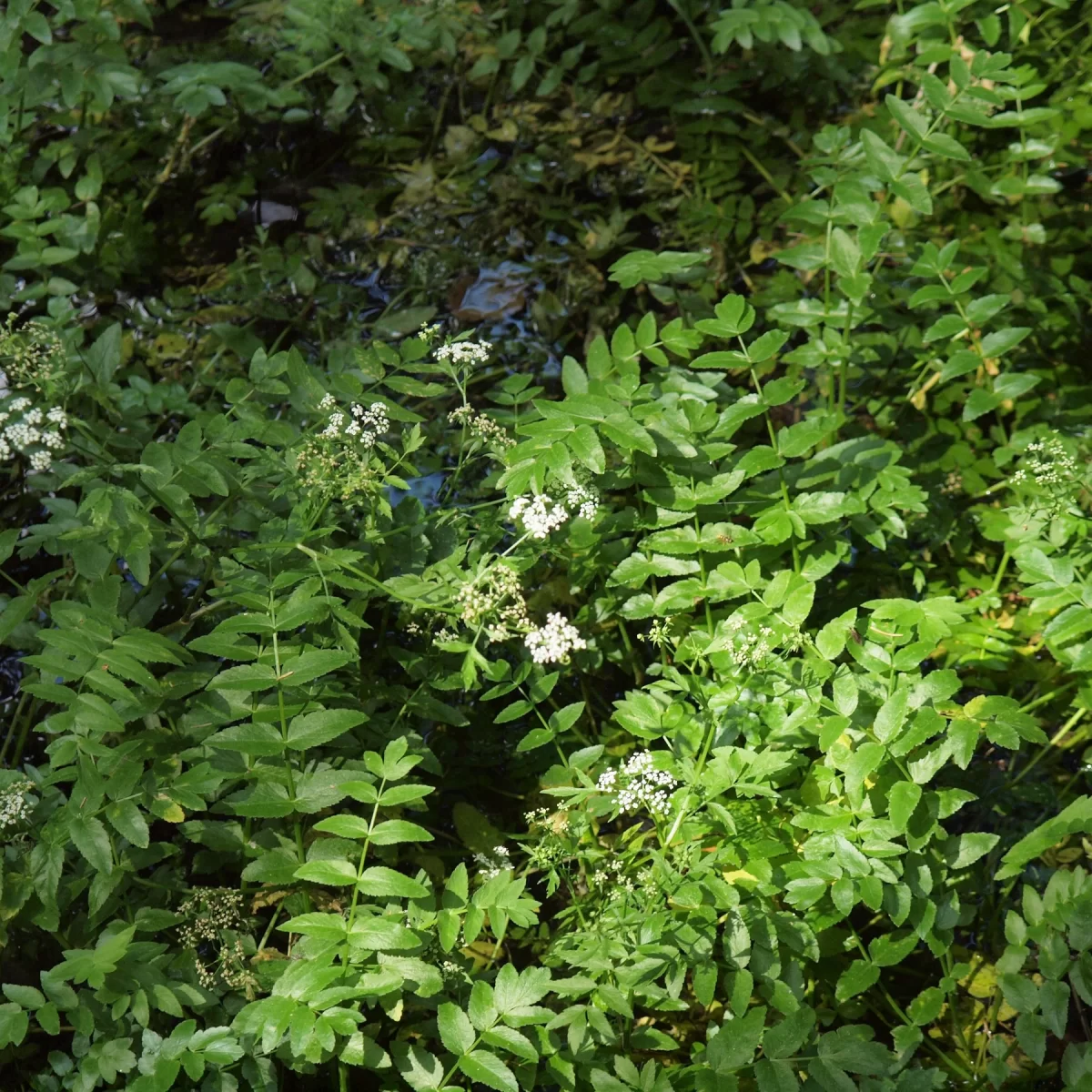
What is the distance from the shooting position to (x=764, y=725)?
2.16 metres

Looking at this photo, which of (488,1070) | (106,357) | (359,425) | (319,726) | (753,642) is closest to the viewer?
(488,1070)

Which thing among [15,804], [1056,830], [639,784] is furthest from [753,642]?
[15,804]

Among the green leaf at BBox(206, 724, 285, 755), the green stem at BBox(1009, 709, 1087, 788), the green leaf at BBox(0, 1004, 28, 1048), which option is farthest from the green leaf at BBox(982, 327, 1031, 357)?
the green leaf at BBox(0, 1004, 28, 1048)

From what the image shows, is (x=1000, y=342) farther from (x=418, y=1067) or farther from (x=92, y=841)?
(x=92, y=841)

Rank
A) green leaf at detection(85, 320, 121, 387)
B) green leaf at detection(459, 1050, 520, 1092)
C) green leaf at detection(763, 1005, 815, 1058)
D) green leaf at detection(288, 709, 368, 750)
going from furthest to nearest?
green leaf at detection(85, 320, 121, 387), green leaf at detection(288, 709, 368, 750), green leaf at detection(763, 1005, 815, 1058), green leaf at detection(459, 1050, 520, 1092)

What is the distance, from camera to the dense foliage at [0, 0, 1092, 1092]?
1965 millimetres

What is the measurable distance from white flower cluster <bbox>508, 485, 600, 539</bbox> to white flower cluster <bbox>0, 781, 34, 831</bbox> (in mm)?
937

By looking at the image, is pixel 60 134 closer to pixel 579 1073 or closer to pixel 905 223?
pixel 905 223

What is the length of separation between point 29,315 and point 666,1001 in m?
2.62

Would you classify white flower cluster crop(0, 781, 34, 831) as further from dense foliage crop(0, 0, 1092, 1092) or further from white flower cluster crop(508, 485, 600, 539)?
white flower cluster crop(508, 485, 600, 539)

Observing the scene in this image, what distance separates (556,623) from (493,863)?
0.57m

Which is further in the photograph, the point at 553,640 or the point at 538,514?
the point at 538,514

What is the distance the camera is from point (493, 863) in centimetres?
227

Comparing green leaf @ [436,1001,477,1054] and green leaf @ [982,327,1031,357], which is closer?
green leaf @ [436,1001,477,1054]
